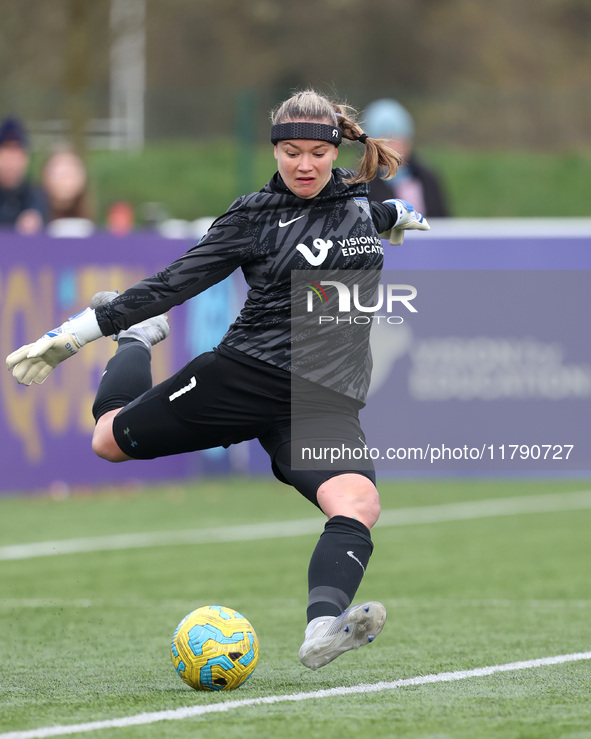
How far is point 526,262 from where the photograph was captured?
553 inches

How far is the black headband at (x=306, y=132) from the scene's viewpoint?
6.04 m

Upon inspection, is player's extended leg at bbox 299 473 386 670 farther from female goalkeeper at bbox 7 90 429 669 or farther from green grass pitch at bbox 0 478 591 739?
green grass pitch at bbox 0 478 591 739

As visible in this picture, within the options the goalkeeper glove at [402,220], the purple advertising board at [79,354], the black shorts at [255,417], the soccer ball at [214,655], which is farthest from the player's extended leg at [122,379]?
the purple advertising board at [79,354]

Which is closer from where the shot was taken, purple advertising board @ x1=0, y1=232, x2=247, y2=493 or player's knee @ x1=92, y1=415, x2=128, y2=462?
player's knee @ x1=92, y1=415, x2=128, y2=462

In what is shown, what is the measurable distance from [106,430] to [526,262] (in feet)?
26.7

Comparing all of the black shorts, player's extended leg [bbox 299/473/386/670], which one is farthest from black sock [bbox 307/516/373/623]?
the black shorts

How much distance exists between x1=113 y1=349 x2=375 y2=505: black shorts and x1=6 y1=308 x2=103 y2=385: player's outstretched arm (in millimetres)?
423

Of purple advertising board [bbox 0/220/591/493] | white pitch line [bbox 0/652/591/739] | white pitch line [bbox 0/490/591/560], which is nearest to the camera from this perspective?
Answer: white pitch line [bbox 0/652/591/739]

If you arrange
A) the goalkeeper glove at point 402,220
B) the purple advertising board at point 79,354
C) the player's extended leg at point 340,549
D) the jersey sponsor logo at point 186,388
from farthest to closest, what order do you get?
the purple advertising board at point 79,354, the goalkeeper glove at point 402,220, the jersey sponsor logo at point 186,388, the player's extended leg at point 340,549

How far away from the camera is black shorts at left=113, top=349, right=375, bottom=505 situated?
6.03 meters

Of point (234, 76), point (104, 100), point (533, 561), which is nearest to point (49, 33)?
point (104, 100)

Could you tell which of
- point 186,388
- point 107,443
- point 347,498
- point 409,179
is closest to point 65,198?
point 409,179

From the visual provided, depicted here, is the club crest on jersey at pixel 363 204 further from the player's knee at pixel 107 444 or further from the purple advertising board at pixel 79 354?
the purple advertising board at pixel 79 354

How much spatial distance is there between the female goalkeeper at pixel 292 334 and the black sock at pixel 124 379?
1.60 ft
